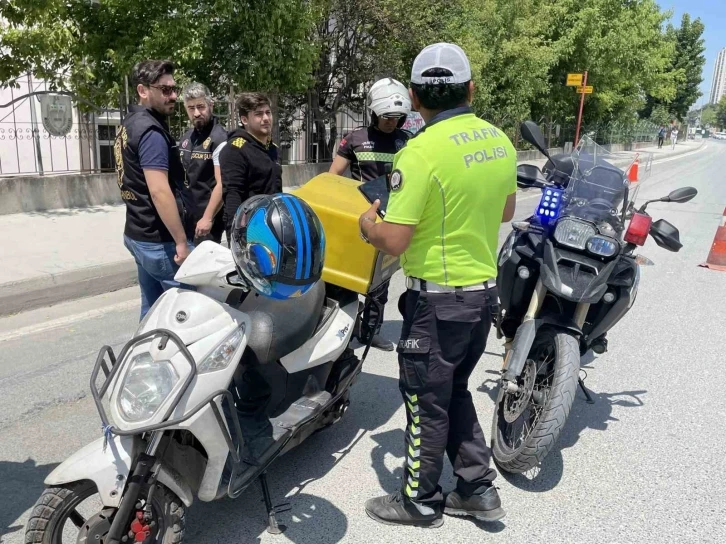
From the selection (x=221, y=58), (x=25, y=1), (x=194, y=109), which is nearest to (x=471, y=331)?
(x=194, y=109)

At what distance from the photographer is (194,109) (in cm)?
496

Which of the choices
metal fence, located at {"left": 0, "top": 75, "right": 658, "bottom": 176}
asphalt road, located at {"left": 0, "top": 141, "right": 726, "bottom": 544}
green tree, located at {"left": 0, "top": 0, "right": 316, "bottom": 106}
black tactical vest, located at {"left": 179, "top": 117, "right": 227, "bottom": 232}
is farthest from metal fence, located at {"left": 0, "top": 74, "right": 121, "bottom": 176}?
black tactical vest, located at {"left": 179, "top": 117, "right": 227, "bottom": 232}

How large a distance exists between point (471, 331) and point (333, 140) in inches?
527

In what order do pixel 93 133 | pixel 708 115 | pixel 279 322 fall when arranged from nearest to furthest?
pixel 279 322 < pixel 93 133 < pixel 708 115

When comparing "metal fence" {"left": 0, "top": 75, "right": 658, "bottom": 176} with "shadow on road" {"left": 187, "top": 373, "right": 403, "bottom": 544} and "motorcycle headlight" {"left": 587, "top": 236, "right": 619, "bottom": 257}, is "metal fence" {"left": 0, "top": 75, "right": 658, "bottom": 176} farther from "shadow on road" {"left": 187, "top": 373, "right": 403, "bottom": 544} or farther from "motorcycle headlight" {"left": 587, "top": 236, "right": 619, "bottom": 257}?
"shadow on road" {"left": 187, "top": 373, "right": 403, "bottom": 544}

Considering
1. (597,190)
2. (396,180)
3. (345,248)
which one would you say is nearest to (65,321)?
(345,248)

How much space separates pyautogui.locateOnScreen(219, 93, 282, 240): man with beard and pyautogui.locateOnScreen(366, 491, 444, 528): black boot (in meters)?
2.15

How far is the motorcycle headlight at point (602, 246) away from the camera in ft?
10.5

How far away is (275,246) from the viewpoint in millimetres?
2338

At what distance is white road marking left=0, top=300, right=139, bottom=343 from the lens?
5059 millimetres

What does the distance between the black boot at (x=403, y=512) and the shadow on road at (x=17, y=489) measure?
1.49 metres

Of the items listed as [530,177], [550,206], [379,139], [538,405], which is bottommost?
[538,405]

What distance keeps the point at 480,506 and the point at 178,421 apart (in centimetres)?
145

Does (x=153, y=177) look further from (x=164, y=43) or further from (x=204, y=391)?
(x=164, y=43)
